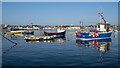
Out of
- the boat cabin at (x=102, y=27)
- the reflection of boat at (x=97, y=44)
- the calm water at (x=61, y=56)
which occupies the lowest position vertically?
the reflection of boat at (x=97, y=44)

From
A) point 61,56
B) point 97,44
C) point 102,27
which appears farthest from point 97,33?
point 61,56

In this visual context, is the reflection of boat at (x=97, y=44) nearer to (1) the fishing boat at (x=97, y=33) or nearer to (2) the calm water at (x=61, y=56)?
(2) the calm water at (x=61, y=56)

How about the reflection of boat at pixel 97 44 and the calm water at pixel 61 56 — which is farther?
the reflection of boat at pixel 97 44

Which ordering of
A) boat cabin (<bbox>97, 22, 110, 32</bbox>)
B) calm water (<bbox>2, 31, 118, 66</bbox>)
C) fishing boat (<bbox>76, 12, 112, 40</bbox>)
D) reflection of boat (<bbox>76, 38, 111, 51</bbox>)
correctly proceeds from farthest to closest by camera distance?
1. boat cabin (<bbox>97, 22, 110, 32</bbox>)
2. fishing boat (<bbox>76, 12, 112, 40</bbox>)
3. reflection of boat (<bbox>76, 38, 111, 51</bbox>)
4. calm water (<bbox>2, 31, 118, 66</bbox>)

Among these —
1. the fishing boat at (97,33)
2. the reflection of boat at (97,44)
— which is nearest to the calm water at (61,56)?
the reflection of boat at (97,44)

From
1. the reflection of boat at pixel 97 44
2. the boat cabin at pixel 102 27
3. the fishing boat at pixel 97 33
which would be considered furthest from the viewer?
the boat cabin at pixel 102 27

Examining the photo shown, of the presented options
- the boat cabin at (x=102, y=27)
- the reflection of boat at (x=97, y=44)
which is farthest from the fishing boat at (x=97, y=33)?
the reflection of boat at (x=97, y=44)

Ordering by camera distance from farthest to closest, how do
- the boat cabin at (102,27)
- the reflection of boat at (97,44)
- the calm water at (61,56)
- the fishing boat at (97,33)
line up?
the boat cabin at (102,27), the fishing boat at (97,33), the reflection of boat at (97,44), the calm water at (61,56)

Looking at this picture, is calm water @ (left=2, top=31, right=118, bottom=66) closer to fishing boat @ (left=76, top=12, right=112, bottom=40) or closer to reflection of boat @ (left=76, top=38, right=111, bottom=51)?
reflection of boat @ (left=76, top=38, right=111, bottom=51)

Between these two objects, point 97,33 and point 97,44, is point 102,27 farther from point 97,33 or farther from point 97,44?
point 97,44

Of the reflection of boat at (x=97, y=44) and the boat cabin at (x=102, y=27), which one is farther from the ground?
the boat cabin at (x=102, y=27)

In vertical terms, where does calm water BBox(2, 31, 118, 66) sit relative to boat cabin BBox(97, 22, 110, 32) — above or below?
below

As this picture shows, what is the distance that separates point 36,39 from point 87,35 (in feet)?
74.0

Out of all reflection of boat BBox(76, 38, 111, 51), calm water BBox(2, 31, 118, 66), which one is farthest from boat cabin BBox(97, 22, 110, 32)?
calm water BBox(2, 31, 118, 66)
